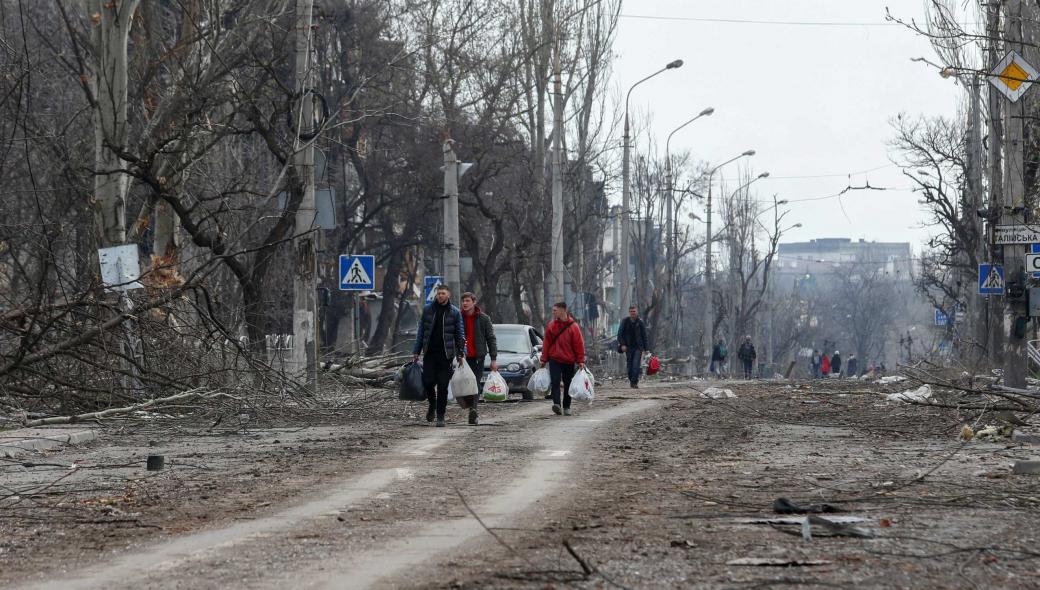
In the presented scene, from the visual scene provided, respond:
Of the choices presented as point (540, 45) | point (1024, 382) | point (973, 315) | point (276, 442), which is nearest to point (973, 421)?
point (1024, 382)

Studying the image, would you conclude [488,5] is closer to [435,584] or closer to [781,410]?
[781,410]

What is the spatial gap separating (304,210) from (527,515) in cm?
1628

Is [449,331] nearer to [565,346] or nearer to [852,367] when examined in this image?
[565,346]

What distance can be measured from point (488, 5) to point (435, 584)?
4045 centimetres

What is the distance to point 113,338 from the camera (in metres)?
14.9

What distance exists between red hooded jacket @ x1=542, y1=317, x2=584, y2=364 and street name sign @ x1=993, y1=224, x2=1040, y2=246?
6831 mm

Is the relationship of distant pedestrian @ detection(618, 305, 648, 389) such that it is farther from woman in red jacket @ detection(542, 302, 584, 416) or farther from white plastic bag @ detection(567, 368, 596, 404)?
white plastic bag @ detection(567, 368, 596, 404)

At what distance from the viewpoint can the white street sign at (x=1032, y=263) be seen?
956 inches

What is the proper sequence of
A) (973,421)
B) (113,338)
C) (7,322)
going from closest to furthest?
1. (7,322)
2. (113,338)
3. (973,421)

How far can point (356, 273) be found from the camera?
27.7 metres

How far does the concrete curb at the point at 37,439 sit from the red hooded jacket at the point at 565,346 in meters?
7.29

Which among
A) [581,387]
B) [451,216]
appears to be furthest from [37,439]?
[451,216]

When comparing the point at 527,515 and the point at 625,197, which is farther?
the point at 625,197

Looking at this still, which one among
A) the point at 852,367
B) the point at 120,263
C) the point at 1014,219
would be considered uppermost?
the point at 1014,219
